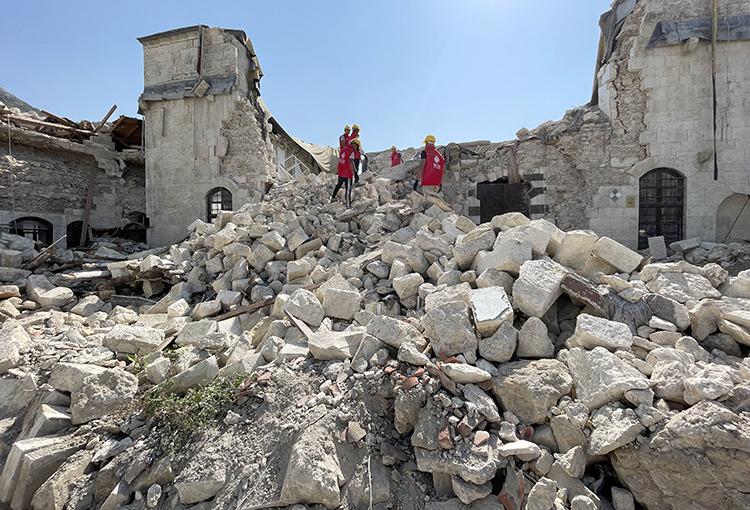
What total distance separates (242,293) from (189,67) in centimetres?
833

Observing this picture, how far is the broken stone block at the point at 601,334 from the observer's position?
242 centimetres

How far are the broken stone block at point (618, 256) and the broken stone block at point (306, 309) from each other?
3.06m

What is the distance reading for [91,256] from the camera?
771 cm

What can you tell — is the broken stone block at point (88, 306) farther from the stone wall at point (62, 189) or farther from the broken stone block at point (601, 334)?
the stone wall at point (62, 189)

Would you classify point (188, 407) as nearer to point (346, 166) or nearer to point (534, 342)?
point (534, 342)

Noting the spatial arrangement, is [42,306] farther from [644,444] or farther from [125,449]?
[644,444]

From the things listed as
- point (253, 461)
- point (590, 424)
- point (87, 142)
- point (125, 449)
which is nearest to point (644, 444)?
point (590, 424)

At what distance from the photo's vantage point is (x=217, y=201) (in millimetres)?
9836

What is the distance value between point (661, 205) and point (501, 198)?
360 centimetres

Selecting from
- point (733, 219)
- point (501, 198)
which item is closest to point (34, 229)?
point (501, 198)

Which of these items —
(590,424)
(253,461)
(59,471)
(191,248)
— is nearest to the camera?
(590,424)

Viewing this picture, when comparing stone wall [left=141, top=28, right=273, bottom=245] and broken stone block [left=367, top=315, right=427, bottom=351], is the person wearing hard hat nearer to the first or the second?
stone wall [left=141, top=28, right=273, bottom=245]

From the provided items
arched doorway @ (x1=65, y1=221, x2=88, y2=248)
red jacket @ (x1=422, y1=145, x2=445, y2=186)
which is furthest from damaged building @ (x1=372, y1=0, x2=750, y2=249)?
arched doorway @ (x1=65, y1=221, x2=88, y2=248)

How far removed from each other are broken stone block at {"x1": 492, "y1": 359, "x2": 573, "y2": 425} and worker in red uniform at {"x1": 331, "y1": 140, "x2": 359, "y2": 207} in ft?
16.2
